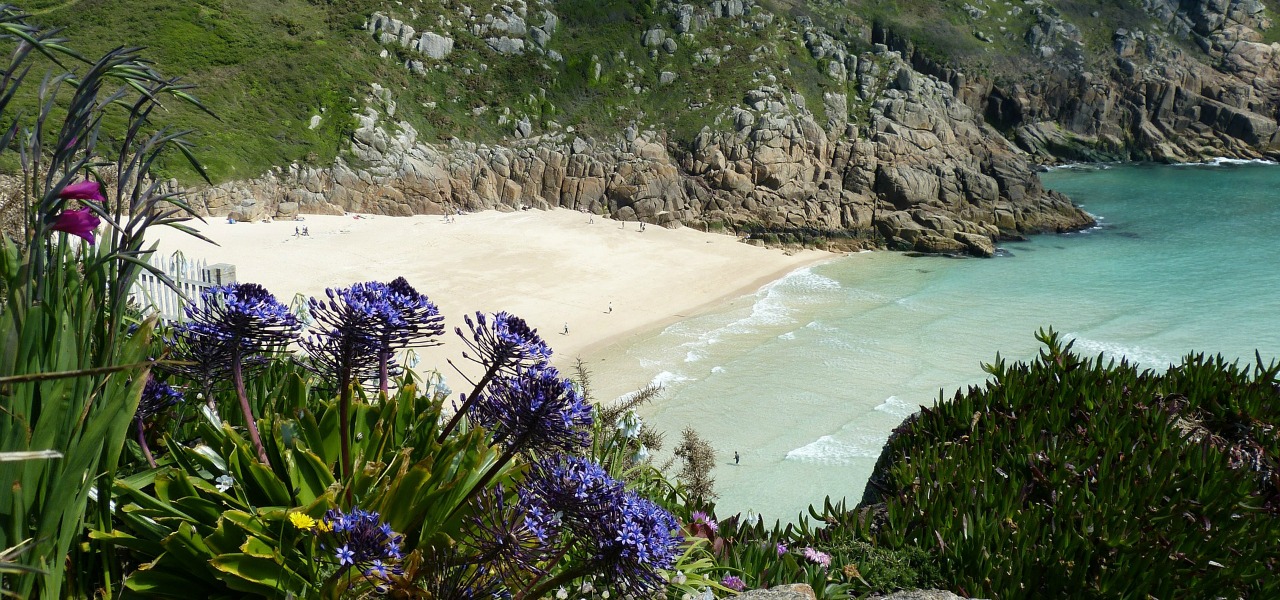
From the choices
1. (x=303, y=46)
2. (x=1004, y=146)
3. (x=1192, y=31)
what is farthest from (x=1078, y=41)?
(x=303, y=46)

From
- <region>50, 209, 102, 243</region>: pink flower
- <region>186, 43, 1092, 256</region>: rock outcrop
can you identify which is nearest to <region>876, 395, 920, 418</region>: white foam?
<region>50, 209, 102, 243</region>: pink flower

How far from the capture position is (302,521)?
2.18 m

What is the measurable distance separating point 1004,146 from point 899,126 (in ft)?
35.1

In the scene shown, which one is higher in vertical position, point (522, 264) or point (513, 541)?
point (513, 541)

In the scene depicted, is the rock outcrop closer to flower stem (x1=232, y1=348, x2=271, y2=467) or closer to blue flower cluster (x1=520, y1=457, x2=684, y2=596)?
flower stem (x1=232, y1=348, x2=271, y2=467)

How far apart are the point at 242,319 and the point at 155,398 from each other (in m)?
0.67

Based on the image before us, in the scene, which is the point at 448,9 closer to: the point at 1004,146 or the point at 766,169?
the point at 766,169

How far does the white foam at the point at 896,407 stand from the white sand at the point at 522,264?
7.23 meters

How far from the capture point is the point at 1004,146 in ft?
164

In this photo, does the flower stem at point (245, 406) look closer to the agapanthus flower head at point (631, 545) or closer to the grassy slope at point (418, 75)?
the agapanthus flower head at point (631, 545)

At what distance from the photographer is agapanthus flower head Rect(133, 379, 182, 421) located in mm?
2818

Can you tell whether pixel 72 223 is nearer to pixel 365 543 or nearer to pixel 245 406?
pixel 245 406

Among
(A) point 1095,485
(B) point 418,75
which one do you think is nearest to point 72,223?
(A) point 1095,485

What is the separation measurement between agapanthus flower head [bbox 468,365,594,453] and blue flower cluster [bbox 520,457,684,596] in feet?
0.45
